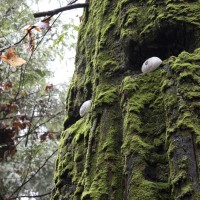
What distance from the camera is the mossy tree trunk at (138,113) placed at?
1.16 metres

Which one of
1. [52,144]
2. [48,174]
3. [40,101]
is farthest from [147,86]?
[48,174]

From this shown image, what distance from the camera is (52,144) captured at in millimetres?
6066

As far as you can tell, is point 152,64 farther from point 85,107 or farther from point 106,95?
point 85,107

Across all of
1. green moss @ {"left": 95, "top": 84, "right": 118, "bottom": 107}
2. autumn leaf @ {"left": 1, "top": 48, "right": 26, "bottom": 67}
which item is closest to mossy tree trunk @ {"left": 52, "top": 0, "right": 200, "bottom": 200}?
green moss @ {"left": 95, "top": 84, "right": 118, "bottom": 107}

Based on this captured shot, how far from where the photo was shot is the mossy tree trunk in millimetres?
1157

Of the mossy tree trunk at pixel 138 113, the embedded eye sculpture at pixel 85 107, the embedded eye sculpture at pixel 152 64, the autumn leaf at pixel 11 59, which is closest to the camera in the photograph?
the mossy tree trunk at pixel 138 113

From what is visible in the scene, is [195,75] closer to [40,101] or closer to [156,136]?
[156,136]

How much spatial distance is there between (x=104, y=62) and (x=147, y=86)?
40cm

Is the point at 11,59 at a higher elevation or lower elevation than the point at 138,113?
higher

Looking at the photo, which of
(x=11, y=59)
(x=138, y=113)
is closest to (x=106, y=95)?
(x=138, y=113)

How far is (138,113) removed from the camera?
4.59 feet

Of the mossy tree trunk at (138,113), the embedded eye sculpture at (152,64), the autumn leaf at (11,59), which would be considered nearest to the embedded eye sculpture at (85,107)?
the mossy tree trunk at (138,113)

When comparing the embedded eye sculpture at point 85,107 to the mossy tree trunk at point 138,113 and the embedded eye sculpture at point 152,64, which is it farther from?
the embedded eye sculpture at point 152,64

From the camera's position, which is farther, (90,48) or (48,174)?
(48,174)
